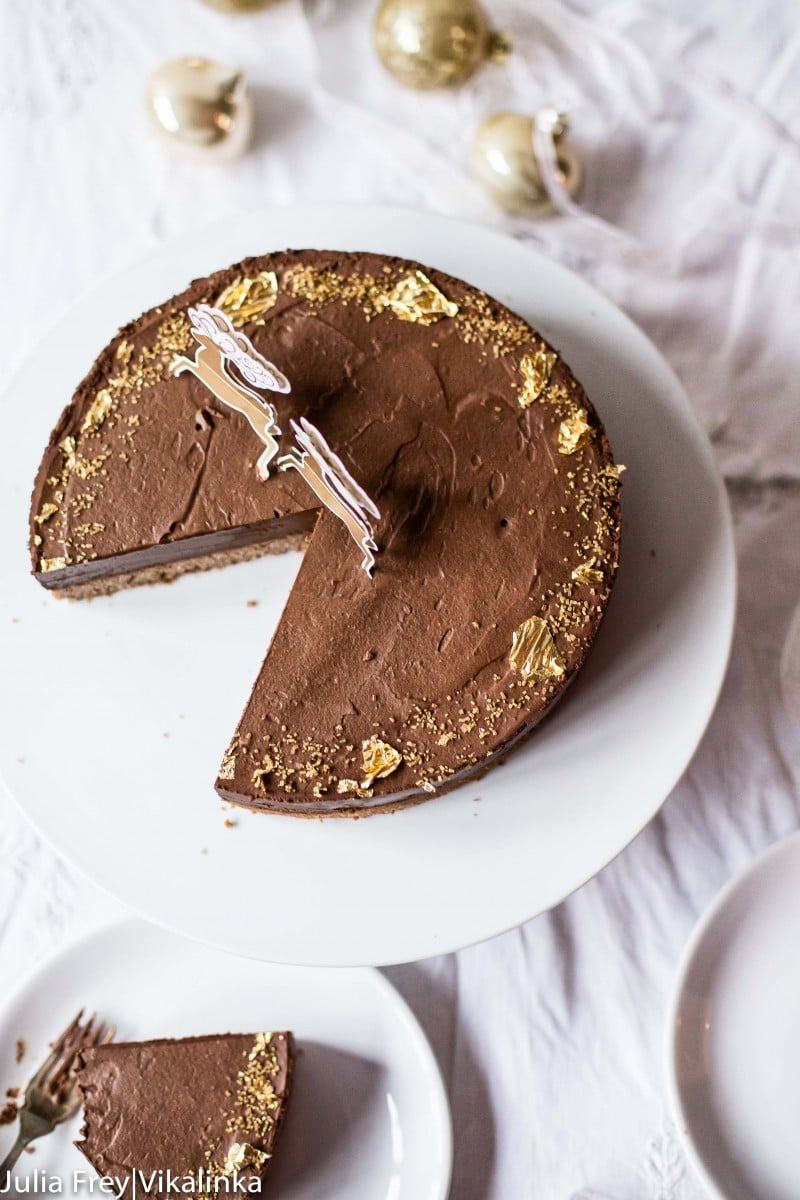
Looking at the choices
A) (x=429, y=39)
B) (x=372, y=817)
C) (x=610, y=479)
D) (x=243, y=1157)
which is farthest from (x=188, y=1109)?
(x=429, y=39)

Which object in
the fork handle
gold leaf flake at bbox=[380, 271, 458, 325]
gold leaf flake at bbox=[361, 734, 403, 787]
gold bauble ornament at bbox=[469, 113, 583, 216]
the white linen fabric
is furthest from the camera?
gold bauble ornament at bbox=[469, 113, 583, 216]

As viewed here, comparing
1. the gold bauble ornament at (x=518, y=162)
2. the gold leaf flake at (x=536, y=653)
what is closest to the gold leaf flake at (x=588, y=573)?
the gold leaf flake at (x=536, y=653)

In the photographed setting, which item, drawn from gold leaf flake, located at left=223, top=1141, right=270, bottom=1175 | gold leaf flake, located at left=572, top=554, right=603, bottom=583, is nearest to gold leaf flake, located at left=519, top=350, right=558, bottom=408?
gold leaf flake, located at left=572, top=554, right=603, bottom=583

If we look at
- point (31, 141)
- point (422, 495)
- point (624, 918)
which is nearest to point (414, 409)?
point (422, 495)

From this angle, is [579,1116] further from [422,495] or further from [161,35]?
[161,35]

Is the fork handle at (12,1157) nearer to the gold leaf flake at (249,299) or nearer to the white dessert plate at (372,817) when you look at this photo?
the white dessert plate at (372,817)

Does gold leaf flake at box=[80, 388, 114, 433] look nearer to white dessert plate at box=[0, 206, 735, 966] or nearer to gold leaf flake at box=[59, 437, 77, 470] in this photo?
gold leaf flake at box=[59, 437, 77, 470]
